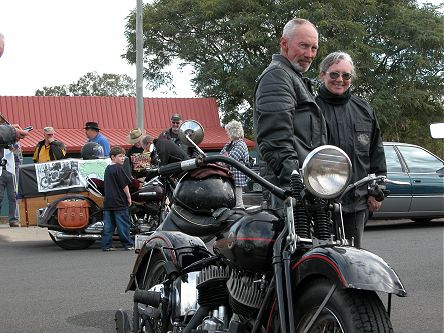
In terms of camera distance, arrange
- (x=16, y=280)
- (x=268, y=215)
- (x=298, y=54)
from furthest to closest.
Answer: (x=16, y=280) < (x=298, y=54) < (x=268, y=215)

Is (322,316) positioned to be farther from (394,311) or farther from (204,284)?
(394,311)

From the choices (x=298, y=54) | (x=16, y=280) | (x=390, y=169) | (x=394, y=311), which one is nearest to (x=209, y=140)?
→ (x=390, y=169)

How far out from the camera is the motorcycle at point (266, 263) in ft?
9.27

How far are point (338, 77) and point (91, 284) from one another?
420 cm

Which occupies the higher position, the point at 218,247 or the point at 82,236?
the point at 218,247

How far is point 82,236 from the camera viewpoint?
10914 millimetres

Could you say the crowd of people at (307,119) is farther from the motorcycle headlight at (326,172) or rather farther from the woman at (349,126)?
the motorcycle headlight at (326,172)

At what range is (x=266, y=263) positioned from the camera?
324cm

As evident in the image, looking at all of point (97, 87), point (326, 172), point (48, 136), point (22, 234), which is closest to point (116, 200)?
point (48, 136)

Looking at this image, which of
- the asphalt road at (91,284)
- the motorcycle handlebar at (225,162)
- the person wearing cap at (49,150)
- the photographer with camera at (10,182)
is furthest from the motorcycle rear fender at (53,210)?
the motorcycle handlebar at (225,162)

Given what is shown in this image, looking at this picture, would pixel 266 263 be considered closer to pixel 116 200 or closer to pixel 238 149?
pixel 116 200

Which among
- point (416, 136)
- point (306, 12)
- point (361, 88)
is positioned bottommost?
point (416, 136)

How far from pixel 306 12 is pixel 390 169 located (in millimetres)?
18440

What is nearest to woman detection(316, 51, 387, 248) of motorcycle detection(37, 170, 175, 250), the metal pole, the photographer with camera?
motorcycle detection(37, 170, 175, 250)
